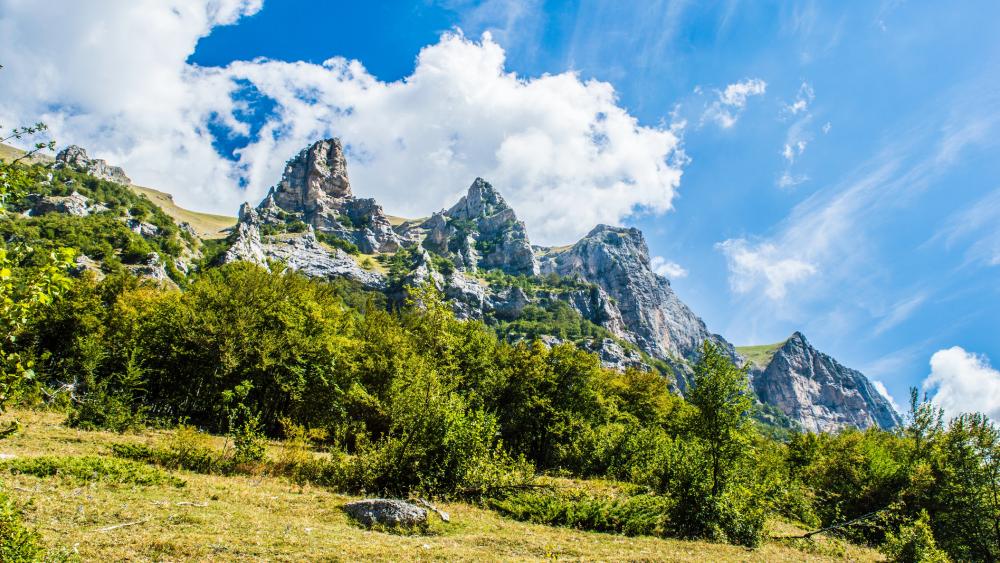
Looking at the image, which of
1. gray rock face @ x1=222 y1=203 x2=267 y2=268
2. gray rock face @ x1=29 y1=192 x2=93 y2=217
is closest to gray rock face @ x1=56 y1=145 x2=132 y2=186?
gray rock face @ x1=29 y1=192 x2=93 y2=217

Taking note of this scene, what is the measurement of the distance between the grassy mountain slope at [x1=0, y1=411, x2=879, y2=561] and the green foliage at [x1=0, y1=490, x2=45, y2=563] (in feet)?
9.81

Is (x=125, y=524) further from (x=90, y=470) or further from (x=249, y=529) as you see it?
(x=90, y=470)

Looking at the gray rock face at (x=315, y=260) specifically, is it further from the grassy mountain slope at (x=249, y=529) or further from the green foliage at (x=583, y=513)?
the grassy mountain slope at (x=249, y=529)

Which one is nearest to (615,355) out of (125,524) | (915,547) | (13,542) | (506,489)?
(915,547)

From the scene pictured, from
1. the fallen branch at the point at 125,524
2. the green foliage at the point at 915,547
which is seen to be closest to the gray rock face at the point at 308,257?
the fallen branch at the point at 125,524

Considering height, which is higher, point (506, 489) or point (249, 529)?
point (506, 489)

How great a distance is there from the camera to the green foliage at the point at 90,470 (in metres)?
12.5

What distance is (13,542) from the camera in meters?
5.57

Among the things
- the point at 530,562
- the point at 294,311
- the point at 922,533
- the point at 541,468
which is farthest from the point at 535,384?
the point at 530,562

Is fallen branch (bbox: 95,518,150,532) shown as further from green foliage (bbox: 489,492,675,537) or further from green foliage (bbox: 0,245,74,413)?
green foliage (bbox: 489,492,675,537)

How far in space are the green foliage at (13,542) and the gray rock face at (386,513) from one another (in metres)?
8.92

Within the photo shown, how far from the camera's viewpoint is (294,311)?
115 ft

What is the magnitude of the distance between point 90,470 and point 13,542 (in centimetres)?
973

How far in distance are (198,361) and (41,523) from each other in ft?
85.7
